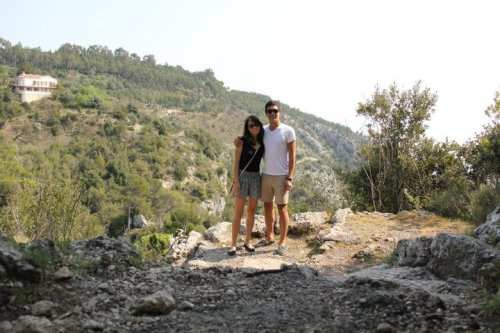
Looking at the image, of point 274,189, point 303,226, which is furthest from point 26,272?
point 303,226

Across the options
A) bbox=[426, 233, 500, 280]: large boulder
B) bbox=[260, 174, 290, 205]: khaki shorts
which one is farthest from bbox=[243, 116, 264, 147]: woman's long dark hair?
bbox=[426, 233, 500, 280]: large boulder

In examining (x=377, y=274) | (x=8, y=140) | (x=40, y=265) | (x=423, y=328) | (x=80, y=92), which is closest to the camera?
(x=423, y=328)

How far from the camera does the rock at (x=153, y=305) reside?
3324mm

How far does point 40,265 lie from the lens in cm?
354

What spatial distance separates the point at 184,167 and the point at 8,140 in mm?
21928

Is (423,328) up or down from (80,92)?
down

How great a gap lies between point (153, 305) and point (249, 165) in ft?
9.66

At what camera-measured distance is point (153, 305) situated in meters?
3.34

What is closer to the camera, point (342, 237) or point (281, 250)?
point (281, 250)

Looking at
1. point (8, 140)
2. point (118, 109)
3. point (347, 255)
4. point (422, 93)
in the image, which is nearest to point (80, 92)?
point (118, 109)

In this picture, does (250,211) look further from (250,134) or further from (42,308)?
(42,308)

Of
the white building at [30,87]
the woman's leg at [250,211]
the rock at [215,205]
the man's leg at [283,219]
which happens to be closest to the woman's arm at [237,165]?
the woman's leg at [250,211]

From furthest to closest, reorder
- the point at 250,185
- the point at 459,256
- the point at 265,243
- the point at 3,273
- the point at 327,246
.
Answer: the point at 327,246
the point at 265,243
the point at 250,185
the point at 459,256
the point at 3,273

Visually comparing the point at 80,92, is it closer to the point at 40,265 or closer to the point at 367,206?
the point at 367,206
